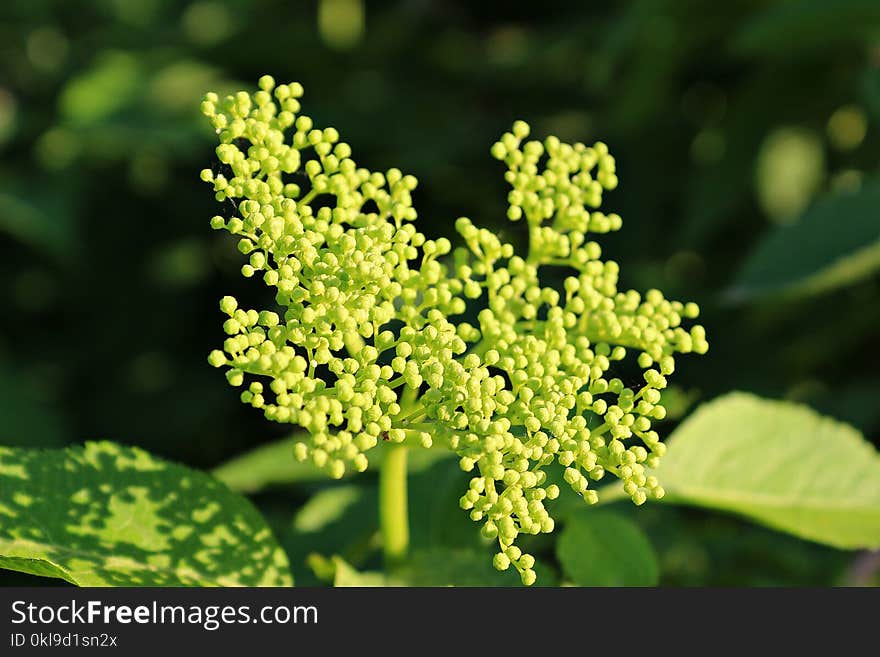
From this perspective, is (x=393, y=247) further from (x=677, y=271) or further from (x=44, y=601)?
(x=677, y=271)

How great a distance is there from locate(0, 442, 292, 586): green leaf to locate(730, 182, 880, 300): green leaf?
1.27 meters

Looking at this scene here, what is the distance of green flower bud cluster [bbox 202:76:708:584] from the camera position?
110cm

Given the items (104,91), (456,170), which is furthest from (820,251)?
(104,91)

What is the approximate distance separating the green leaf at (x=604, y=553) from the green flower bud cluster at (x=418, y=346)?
28cm

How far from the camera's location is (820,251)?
2.12 meters

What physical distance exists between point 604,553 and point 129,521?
27.4 inches

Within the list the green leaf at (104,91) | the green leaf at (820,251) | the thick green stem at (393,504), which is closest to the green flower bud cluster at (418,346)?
the thick green stem at (393,504)

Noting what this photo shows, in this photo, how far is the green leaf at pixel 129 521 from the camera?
125 centimetres

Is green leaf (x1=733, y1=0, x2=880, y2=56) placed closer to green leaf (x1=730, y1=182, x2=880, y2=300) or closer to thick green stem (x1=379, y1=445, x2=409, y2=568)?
green leaf (x1=730, y1=182, x2=880, y2=300)

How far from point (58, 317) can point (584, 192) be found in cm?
287

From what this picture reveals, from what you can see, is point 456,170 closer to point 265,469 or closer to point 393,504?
point 265,469

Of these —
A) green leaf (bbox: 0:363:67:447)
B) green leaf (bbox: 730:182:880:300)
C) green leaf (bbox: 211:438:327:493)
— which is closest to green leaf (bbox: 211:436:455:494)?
green leaf (bbox: 211:438:327:493)

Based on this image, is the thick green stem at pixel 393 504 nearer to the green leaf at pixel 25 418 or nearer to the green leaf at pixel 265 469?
the green leaf at pixel 265 469

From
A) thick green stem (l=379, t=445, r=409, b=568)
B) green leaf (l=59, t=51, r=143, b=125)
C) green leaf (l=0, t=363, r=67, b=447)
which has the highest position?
green leaf (l=59, t=51, r=143, b=125)
